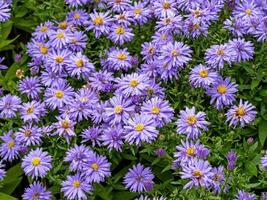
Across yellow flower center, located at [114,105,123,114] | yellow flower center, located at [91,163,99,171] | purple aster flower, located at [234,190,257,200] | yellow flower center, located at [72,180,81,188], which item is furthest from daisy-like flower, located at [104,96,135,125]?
purple aster flower, located at [234,190,257,200]

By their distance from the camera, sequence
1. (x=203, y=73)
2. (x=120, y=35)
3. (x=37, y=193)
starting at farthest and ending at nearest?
(x=120, y=35) < (x=203, y=73) < (x=37, y=193)

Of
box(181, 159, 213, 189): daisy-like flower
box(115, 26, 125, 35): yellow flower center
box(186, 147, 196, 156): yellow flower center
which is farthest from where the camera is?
box(115, 26, 125, 35): yellow flower center

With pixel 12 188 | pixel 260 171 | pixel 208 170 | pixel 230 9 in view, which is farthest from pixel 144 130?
pixel 230 9

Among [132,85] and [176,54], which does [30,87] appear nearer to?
[132,85]

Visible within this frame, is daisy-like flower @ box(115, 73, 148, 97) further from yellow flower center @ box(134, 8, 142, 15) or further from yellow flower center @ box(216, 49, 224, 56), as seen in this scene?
yellow flower center @ box(134, 8, 142, 15)

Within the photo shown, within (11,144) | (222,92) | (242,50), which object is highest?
(242,50)

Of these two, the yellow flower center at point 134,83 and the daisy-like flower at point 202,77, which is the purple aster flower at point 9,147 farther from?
the daisy-like flower at point 202,77

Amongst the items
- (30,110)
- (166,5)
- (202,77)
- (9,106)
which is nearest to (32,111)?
(30,110)

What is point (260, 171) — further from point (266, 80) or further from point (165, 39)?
point (165, 39)
